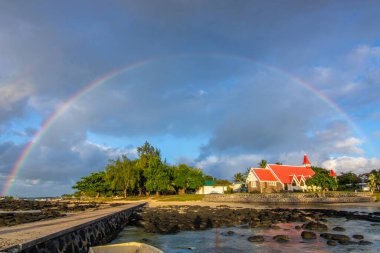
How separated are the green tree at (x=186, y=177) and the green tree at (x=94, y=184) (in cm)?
2038

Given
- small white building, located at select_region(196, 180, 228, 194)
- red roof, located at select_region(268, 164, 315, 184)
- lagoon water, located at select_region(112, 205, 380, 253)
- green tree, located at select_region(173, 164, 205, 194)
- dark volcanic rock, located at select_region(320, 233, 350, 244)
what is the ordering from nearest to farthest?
lagoon water, located at select_region(112, 205, 380, 253), dark volcanic rock, located at select_region(320, 233, 350, 244), red roof, located at select_region(268, 164, 315, 184), green tree, located at select_region(173, 164, 205, 194), small white building, located at select_region(196, 180, 228, 194)

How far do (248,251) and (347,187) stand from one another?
362ft

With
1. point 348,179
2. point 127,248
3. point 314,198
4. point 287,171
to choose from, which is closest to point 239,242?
point 127,248

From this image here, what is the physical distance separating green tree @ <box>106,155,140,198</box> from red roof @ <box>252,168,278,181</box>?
33.8 meters

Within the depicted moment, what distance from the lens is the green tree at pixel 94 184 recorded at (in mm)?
92438

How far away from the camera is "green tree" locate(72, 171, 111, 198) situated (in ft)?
303

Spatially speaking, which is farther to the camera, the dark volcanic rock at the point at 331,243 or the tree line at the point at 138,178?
the tree line at the point at 138,178

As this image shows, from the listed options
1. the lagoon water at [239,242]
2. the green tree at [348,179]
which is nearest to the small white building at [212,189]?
the green tree at [348,179]

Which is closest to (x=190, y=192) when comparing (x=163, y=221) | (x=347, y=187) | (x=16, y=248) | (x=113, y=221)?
(x=347, y=187)

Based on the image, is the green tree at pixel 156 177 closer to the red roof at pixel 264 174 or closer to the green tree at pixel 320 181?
the red roof at pixel 264 174

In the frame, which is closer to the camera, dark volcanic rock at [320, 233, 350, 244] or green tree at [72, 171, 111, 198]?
dark volcanic rock at [320, 233, 350, 244]

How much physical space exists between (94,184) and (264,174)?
163 ft

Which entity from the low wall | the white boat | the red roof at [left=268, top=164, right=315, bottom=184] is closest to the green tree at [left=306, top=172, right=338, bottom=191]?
the low wall

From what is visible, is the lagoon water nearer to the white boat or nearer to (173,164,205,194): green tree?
the white boat
